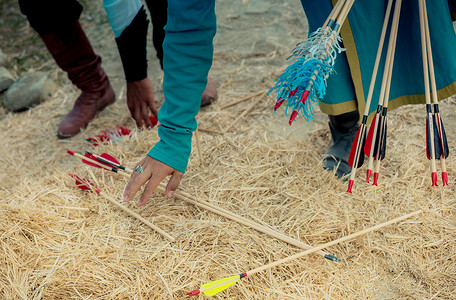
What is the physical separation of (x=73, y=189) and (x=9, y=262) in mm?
461

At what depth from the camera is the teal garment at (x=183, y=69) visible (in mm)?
1187

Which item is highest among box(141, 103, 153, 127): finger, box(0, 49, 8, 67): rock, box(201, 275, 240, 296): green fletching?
box(0, 49, 8, 67): rock

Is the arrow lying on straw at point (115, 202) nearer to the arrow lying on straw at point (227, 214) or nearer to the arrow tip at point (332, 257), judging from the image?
the arrow lying on straw at point (227, 214)

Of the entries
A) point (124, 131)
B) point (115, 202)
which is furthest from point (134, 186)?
point (124, 131)

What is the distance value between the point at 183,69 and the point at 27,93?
2.26 meters

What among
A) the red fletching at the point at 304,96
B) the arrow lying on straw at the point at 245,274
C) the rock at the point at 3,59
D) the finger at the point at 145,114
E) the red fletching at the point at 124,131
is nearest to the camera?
the red fletching at the point at 304,96

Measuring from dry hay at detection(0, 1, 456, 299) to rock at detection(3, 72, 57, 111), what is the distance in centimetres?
130

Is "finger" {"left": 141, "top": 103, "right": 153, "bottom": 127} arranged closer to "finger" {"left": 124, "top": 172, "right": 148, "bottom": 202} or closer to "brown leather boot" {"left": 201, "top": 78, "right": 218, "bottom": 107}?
"brown leather boot" {"left": 201, "top": 78, "right": 218, "bottom": 107}

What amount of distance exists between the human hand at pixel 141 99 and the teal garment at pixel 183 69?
899 mm

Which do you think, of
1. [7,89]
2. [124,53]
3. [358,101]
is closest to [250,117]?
[124,53]

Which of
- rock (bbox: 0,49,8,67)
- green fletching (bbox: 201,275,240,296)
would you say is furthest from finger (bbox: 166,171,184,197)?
rock (bbox: 0,49,8,67)

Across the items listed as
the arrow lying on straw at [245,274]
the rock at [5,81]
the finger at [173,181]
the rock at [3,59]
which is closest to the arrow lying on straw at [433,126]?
the arrow lying on straw at [245,274]

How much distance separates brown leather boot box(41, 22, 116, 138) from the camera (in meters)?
2.42

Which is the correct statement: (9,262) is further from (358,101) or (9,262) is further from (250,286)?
(358,101)
